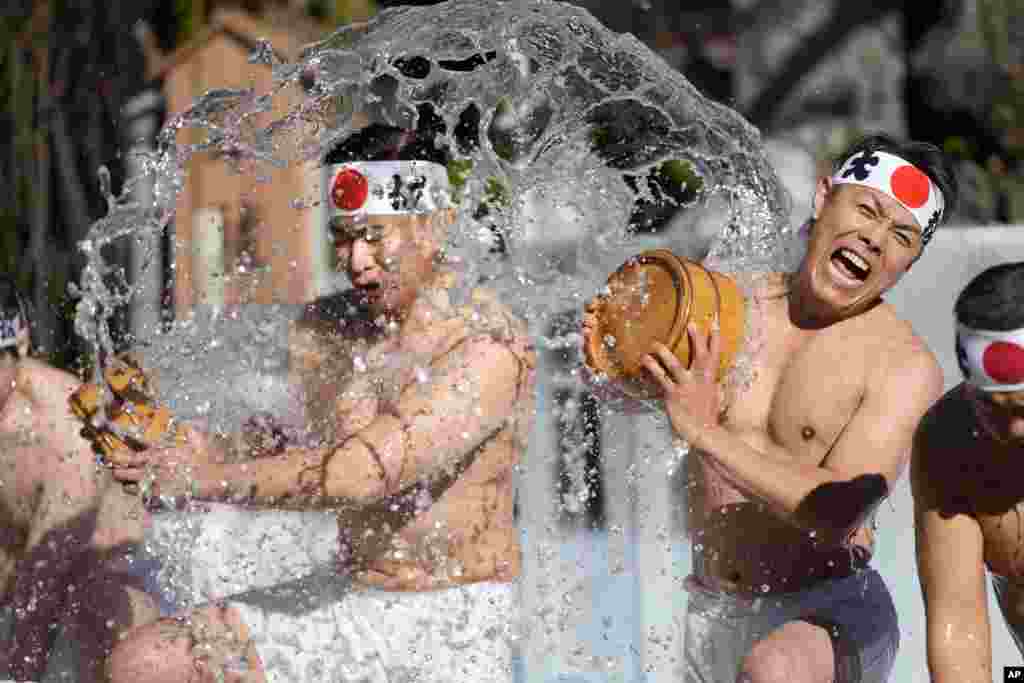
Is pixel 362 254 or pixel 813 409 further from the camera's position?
pixel 362 254

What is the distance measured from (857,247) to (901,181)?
7.8 inches

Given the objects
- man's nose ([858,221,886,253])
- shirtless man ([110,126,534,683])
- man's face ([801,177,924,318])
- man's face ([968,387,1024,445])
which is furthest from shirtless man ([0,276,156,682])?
man's face ([968,387,1024,445])

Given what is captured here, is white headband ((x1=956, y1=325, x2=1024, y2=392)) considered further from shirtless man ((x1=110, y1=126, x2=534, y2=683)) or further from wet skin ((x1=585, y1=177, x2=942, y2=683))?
shirtless man ((x1=110, y1=126, x2=534, y2=683))

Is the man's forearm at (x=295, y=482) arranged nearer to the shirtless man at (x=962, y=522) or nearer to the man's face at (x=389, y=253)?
the man's face at (x=389, y=253)

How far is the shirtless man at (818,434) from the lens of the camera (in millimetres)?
3750

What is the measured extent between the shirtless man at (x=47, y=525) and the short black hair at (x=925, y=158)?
2433 millimetres

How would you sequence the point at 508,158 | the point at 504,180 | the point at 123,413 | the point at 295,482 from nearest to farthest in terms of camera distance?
the point at 123,413, the point at 295,482, the point at 504,180, the point at 508,158

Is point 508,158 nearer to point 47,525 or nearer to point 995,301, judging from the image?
point 47,525

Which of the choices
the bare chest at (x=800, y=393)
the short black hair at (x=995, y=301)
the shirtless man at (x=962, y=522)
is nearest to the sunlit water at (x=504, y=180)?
the bare chest at (x=800, y=393)

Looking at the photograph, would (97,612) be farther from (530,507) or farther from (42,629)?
→ (530,507)

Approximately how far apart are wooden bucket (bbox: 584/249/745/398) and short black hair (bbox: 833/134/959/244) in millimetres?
491

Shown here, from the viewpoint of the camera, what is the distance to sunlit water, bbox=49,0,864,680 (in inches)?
183

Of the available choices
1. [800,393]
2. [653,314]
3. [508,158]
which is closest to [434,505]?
[653,314]

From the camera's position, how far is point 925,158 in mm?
4004
